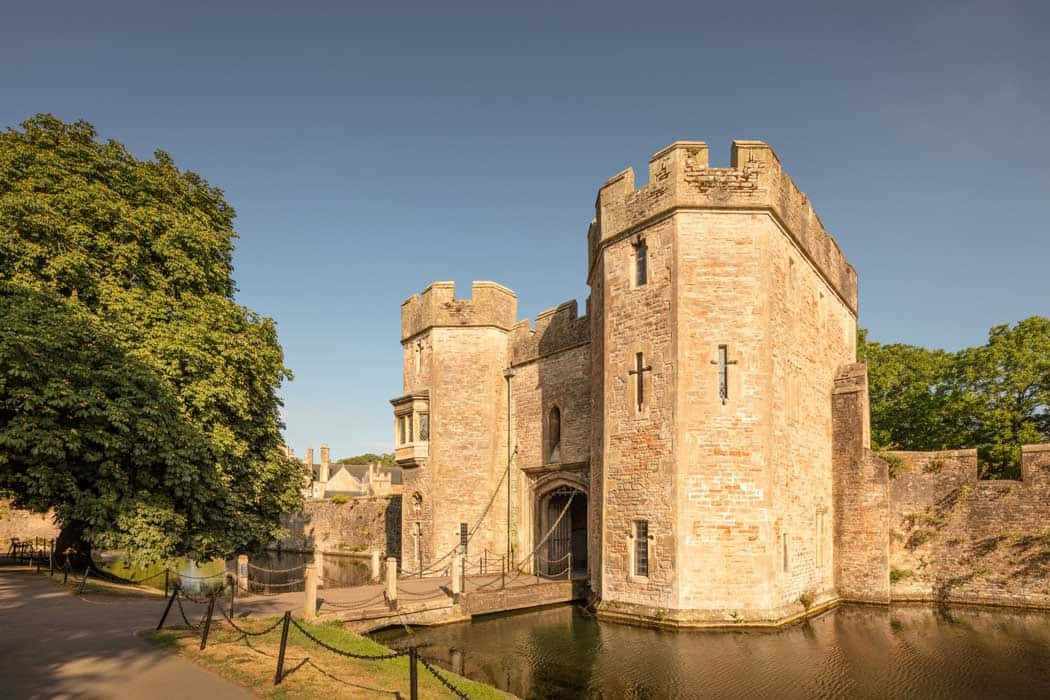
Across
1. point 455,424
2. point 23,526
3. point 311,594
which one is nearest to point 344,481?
point 23,526

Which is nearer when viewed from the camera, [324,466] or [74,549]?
[74,549]

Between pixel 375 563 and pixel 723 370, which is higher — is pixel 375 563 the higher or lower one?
the lower one

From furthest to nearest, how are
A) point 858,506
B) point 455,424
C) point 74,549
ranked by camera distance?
point 455,424 → point 74,549 → point 858,506

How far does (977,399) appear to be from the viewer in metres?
24.5

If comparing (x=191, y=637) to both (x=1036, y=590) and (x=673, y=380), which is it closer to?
(x=673, y=380)

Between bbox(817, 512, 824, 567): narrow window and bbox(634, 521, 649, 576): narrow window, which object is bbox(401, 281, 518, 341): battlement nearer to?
bbox(634, 521, 649, 576): narrow window

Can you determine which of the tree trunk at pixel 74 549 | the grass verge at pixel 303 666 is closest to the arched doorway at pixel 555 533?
the grass verge at pixel 303 666

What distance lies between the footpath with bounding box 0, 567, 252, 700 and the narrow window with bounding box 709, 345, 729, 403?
11562 millimetres

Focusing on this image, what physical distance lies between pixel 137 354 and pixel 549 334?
483 inches

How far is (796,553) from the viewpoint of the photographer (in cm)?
1642

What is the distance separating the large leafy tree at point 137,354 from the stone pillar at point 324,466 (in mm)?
47809

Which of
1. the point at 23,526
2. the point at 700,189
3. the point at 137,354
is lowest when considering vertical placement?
the point at 23,526

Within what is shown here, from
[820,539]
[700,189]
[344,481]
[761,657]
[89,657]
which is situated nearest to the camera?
[89,657]

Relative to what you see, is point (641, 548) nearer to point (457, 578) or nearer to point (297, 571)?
point (457, 578)
